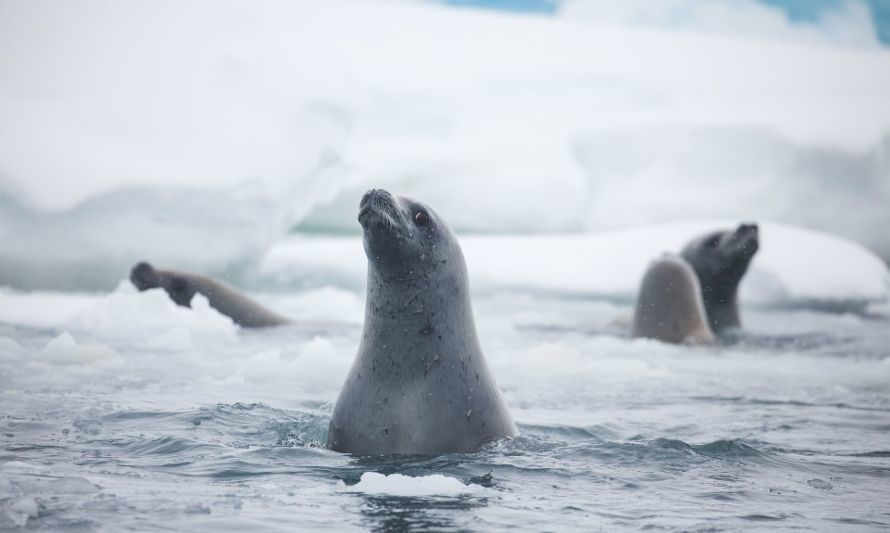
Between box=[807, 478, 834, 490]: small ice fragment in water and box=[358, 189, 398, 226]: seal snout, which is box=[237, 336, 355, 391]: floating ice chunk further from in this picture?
box=[807, 478, 834, 490]: small ice fragment in water

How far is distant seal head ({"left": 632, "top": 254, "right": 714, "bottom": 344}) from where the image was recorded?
28.3 ft

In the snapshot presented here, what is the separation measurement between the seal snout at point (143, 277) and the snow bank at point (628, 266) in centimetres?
383

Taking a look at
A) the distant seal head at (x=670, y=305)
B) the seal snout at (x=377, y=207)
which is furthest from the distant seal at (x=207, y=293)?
the seal snout at (x=377, y=207)

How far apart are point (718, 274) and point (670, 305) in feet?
4.49

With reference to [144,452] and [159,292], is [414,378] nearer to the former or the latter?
[144,452]

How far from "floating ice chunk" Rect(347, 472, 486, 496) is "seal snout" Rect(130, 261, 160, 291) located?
560 cm

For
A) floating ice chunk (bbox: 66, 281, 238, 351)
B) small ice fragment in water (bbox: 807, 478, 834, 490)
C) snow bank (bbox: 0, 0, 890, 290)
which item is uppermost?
snow bank (bbox: 0, 0, 890, 290)

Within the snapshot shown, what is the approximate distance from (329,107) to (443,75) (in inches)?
283

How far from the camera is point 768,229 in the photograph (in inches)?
549

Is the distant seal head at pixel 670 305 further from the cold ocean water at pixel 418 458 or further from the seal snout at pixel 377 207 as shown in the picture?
the seal snout at pixel 377 207

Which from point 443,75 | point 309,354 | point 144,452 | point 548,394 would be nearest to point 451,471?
point 144,452

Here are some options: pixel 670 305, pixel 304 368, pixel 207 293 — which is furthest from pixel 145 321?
pixel 670 305

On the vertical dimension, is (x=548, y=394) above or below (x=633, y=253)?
below

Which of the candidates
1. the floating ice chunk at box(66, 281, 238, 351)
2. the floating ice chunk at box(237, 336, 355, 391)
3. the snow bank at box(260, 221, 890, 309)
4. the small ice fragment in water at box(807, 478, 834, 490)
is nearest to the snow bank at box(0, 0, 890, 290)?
the snow bank at box(260, 221, 890, 309)
